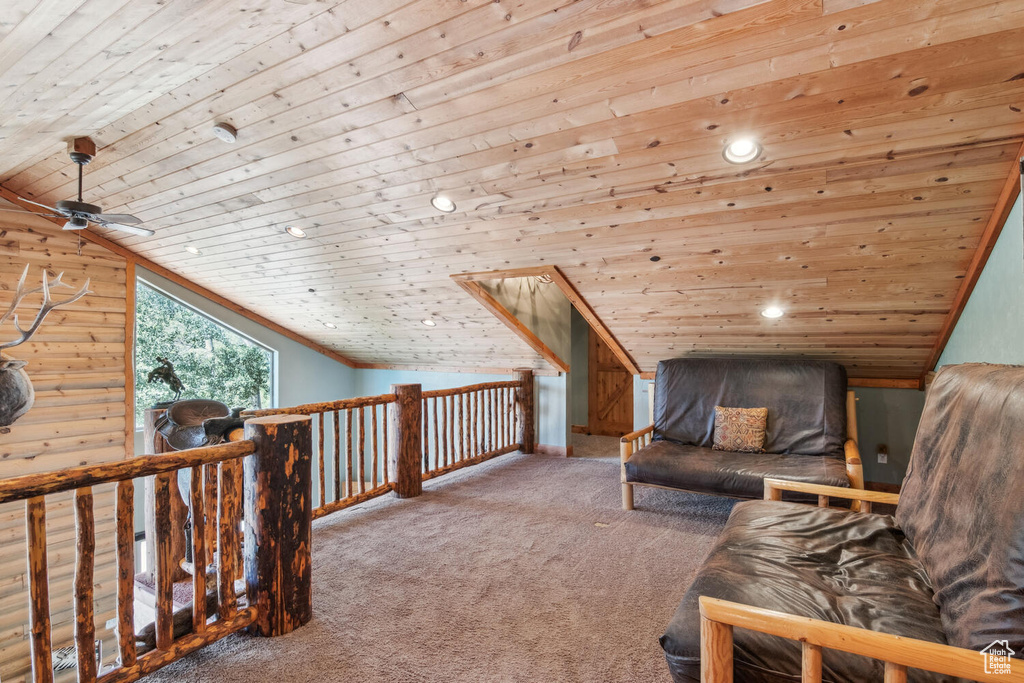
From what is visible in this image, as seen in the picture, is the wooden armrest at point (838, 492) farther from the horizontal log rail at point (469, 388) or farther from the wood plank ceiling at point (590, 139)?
the horizontal log rail at point (469, 388)

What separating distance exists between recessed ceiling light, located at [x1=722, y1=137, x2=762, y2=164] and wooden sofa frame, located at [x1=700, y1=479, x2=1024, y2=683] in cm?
196

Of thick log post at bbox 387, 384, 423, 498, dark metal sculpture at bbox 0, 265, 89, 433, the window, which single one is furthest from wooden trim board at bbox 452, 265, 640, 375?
the window

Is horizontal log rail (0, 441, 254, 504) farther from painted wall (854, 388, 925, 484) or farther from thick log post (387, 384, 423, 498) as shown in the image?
painted wall (854, 388, 925, 484)

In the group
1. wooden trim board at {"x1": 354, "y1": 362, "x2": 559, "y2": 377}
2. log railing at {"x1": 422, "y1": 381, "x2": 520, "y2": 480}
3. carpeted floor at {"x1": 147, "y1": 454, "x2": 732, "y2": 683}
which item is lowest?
carpeted floor at {"x1": 147, "y1": 454, "x2": 732, "y2": 683}

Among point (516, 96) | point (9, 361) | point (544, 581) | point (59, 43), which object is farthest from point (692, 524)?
point (9, 361)

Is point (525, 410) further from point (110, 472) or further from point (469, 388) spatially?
point (110, 472)

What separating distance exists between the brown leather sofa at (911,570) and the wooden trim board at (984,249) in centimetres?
89

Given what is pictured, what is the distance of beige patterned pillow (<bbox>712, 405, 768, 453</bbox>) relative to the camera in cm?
373

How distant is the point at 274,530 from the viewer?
6.72ft

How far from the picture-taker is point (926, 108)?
200cm

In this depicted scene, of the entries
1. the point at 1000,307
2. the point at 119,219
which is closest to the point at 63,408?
the point at 119,219

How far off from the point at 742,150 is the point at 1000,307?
4.90 feet

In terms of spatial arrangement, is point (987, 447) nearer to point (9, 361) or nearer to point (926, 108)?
point (926, 108)

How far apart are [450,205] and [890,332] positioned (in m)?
3.14
